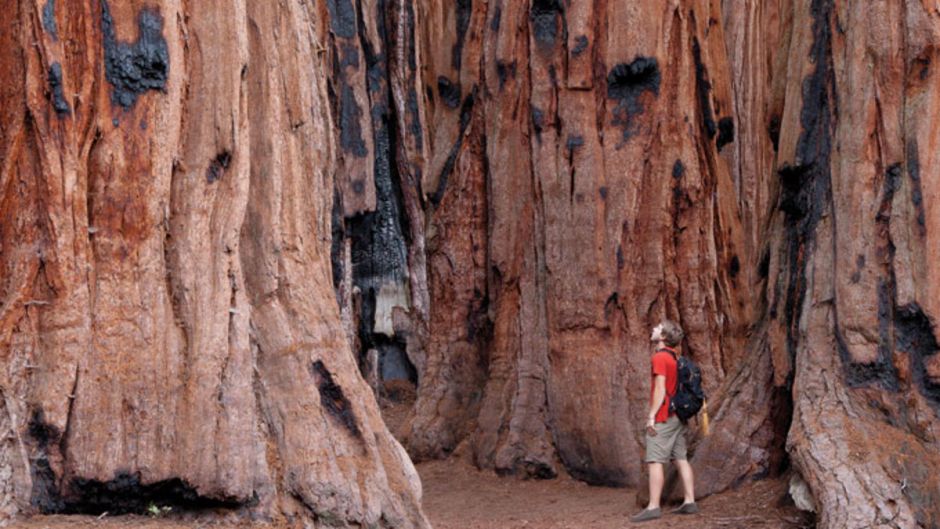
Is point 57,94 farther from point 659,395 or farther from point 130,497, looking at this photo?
point 659,395

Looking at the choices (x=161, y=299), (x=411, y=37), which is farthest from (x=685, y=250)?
(x=411, y=37)

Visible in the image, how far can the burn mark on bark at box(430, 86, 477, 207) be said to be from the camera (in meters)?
12.0

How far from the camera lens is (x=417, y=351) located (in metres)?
17.6

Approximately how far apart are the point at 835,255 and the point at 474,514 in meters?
3.36

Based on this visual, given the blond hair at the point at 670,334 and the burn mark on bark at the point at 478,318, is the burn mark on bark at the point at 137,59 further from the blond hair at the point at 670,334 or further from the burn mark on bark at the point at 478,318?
the burn mark on bark at the point at 478,318

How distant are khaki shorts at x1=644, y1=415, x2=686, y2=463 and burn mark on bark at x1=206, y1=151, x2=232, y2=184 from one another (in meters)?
3.40

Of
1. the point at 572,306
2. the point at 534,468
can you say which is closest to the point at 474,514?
the point at 534,468

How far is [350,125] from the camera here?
1722cm

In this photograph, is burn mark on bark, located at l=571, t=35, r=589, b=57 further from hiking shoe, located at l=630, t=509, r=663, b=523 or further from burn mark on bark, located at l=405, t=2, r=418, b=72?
burn mark on bark, located at l=405, t=2, r=418, b=72

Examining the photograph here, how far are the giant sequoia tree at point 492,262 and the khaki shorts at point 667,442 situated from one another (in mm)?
199

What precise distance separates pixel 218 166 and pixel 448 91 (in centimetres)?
785

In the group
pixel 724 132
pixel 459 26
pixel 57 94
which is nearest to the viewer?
pixel 57 94

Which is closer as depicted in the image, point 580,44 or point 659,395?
point 659,395

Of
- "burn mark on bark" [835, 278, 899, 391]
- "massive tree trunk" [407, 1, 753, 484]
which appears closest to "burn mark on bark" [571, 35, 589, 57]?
"massive tree trunk" [407, 1, 753, 484]
